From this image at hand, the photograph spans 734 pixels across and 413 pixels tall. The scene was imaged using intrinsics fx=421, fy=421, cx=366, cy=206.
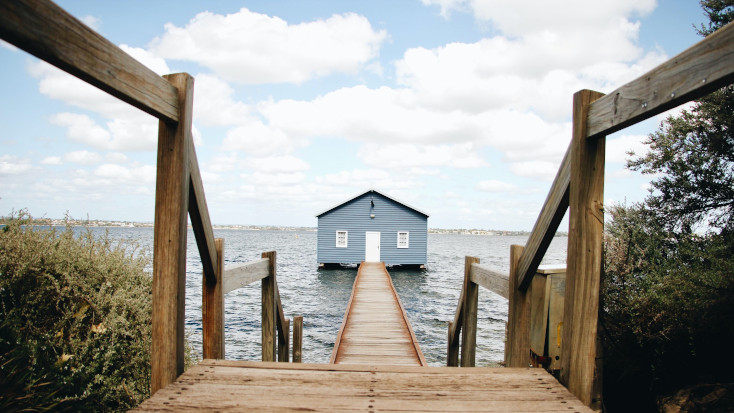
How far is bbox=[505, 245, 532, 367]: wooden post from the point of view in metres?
3.01

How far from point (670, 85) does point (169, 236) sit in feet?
7.72

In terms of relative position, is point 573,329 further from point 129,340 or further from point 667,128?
point 667,128

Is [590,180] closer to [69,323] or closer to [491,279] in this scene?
[491,279]

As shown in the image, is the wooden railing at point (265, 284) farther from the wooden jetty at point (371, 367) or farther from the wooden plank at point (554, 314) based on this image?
the wooden plank at point (554, 314)

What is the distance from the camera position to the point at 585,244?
217 cm

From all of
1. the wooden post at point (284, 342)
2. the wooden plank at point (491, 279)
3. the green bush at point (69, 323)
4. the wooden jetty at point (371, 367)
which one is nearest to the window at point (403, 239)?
the wooden post at point (284, 342)

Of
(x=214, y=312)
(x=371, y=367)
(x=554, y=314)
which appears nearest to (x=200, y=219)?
(x=214, y=312)

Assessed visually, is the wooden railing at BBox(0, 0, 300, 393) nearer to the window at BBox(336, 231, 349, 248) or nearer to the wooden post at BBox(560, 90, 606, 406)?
the wooden post at BBox(560, 90, 606, 406)

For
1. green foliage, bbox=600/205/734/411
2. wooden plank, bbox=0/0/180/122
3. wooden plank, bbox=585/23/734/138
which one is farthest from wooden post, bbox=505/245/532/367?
wooden plank, bbox=0/0/180/122

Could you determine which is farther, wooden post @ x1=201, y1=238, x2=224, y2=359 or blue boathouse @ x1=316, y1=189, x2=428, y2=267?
blue boathouse @ x1=316, y1=189, x2=428, y2=267

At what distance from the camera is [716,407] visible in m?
4.23

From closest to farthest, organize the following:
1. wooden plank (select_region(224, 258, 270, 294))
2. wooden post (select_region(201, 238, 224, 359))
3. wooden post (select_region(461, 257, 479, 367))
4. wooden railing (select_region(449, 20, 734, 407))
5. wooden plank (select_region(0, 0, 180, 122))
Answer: wooden plank (select_region(0, 0, 180, 122)) < wooden railing (select_region(449, 20, 734, 407)) < wooden post (select_region(201, 238, 224, 359)) < wooden plank (select_region(224, 258, 270, 294)) < wooden post (select_region(461, 257, 479, 367))

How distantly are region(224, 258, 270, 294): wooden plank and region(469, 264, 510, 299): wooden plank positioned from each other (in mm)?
2042

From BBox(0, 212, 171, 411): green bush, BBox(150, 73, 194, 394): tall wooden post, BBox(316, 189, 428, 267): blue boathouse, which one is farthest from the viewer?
BBox(316, 189, 428, 267): blue boathouse
